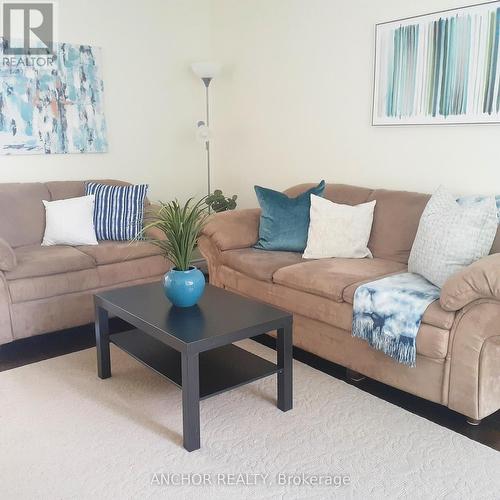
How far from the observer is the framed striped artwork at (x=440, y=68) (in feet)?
9.53

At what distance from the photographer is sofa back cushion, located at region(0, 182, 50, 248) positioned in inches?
140

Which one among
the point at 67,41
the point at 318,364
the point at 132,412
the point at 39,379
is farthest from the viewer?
the point at 67,41

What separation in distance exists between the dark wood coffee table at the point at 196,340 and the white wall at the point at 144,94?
6.23ft

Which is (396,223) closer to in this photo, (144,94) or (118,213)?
(118,213)

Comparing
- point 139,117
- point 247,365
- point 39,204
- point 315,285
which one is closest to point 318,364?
point 315,285

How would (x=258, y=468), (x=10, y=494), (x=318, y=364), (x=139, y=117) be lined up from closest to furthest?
(x=10, y=494), (x=258, y=468), (x=318, y=364), (x=139, y=117)

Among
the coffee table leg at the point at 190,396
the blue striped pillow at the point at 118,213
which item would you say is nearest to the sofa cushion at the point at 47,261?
the blue striped pillow at the point at 118,213

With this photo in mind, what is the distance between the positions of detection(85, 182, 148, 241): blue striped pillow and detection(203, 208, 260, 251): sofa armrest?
1.82 feet

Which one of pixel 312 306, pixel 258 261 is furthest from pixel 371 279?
pixel 258 261

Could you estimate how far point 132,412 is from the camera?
2.39 metres

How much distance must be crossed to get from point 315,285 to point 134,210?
159cm

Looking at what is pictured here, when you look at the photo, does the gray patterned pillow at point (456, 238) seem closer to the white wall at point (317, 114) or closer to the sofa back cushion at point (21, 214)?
the white wall at point (317, 114)

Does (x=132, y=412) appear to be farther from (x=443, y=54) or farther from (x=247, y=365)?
(x=443, y=54)

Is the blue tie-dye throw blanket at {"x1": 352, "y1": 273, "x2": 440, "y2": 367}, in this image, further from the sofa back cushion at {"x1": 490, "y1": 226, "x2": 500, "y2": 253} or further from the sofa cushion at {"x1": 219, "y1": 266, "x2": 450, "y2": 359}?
→ the sofa back cushion at {"x1": 490, "y1": 226, "x2": 500, "y2": 253}
